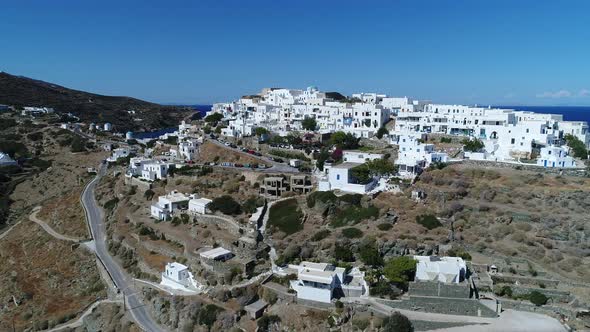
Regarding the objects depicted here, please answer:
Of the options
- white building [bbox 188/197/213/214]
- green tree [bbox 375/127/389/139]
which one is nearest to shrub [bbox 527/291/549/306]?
white building [bbox 188/197/213/214]

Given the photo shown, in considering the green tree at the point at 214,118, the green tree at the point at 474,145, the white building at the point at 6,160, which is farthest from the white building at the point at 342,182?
the white building at the point at 6,160

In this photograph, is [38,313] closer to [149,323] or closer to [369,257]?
[149,323]

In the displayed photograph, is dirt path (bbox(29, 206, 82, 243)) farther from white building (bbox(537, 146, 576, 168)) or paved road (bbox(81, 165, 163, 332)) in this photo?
white building (bbox(537, 146, 576, 168))

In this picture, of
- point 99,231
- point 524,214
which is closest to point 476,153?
point 524,214

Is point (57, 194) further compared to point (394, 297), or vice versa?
point (57, 194)

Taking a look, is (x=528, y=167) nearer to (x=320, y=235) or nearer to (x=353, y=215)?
(x=353, y=215)

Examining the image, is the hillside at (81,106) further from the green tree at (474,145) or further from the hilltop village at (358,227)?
the green tree at (474,145)
